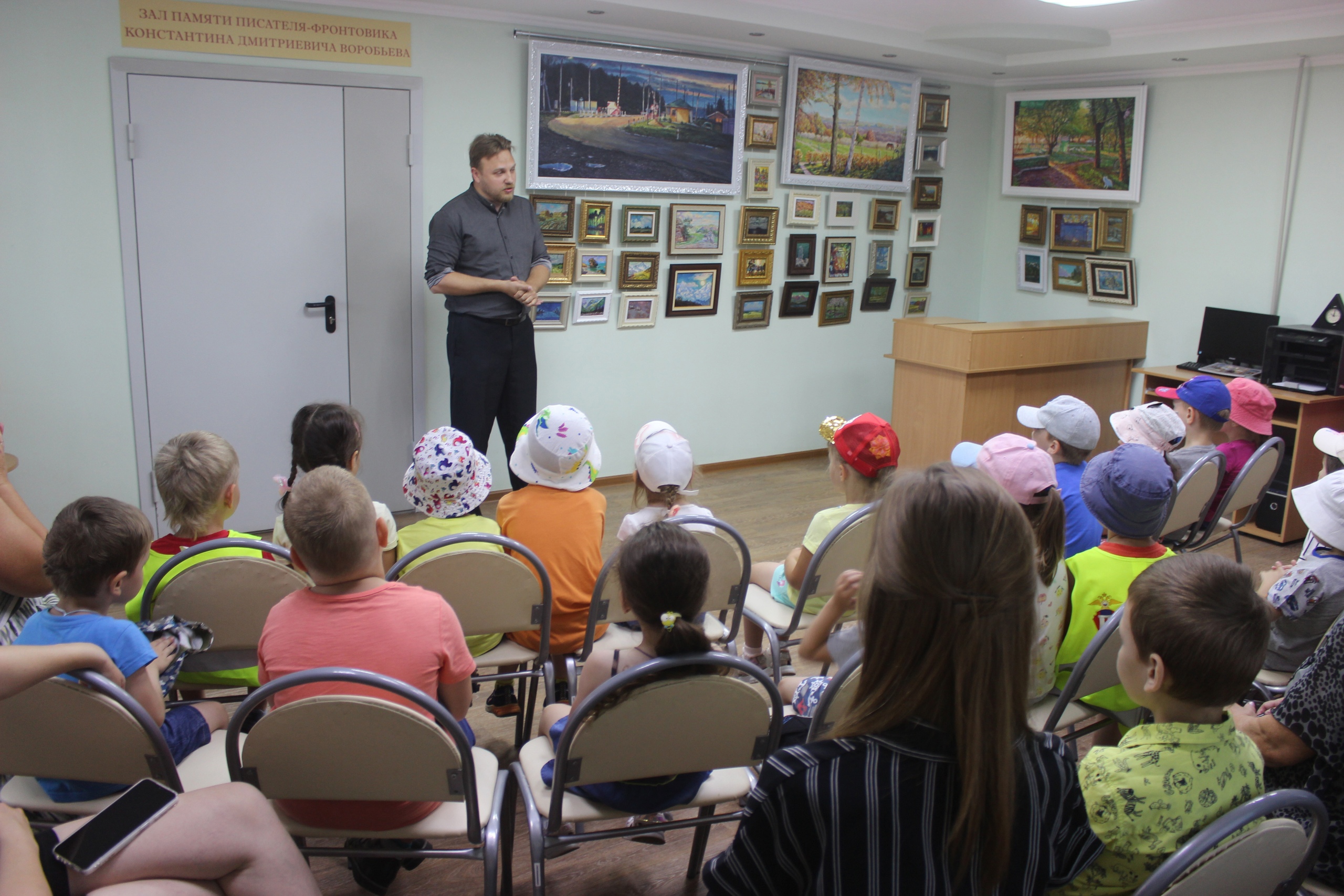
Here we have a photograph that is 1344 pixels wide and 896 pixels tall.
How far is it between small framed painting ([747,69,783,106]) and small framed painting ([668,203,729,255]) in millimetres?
642

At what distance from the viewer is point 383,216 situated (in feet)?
15.5

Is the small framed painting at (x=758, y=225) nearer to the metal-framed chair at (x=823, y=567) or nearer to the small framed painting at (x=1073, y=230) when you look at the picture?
the small framed painting at (x=1073, y=230)

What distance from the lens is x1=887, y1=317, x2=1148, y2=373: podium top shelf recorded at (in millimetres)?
5430

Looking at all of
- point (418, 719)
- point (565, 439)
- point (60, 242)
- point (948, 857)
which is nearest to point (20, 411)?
point (60, 242)

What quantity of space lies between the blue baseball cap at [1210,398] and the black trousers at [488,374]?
2.98 meters

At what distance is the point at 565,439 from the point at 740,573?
0.60 metres

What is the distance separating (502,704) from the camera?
303 cm

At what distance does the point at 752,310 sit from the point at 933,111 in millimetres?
1905

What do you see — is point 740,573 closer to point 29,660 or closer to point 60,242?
point 29,660

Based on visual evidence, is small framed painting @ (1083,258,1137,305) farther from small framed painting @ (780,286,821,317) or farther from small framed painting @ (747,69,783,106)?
small framed painting @ (747,69,783,106)

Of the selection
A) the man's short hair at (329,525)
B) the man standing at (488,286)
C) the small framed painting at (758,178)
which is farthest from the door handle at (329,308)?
the man's short hair at (329,525)

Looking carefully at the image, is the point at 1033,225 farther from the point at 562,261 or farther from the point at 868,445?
the point at 868,445

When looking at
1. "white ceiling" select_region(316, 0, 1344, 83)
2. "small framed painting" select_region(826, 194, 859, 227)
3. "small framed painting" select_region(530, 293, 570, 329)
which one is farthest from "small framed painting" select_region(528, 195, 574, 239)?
"small framed painting" select_region(826, 194, 859, 227)

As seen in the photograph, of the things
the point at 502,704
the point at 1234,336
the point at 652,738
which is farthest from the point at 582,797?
the point at 1234,336
